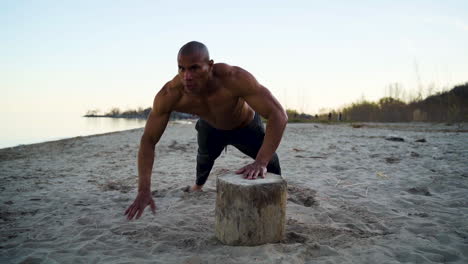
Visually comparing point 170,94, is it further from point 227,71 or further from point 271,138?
point 271,138

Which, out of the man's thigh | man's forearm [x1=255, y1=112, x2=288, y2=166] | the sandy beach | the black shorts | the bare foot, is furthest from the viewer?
the bare foot

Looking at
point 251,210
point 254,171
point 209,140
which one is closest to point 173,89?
point 209,140

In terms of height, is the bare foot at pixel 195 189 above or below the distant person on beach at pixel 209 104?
below

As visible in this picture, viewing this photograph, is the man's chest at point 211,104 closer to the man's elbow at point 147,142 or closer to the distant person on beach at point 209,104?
the distant person on beach at point 209,104

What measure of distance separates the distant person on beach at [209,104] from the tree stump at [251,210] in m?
0.17

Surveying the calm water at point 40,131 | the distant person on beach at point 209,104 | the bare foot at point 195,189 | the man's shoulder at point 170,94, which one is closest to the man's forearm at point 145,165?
the distant person on beach at point 209,104

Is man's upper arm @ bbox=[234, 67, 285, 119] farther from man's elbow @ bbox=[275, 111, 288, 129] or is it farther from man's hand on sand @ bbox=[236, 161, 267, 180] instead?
man's hand on sand @ bbox=[236, 161, 267, 180]

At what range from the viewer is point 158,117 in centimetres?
280

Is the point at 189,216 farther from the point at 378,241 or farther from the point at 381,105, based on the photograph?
the point at 381,105

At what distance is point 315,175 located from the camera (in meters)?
4.98

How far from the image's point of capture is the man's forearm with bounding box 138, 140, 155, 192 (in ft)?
8.79

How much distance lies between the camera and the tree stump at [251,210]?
7.42 feet

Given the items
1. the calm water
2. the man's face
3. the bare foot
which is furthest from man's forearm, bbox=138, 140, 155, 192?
the calm water

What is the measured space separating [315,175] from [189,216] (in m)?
2.49
